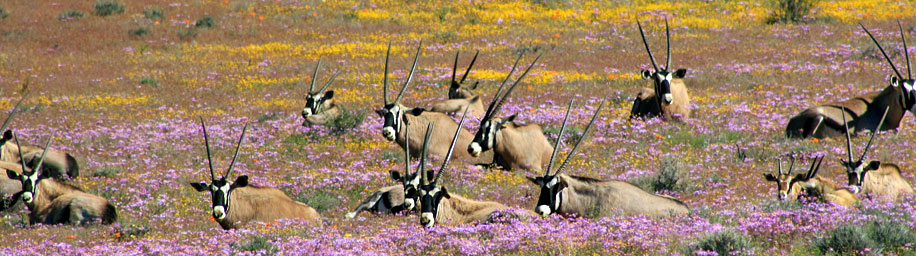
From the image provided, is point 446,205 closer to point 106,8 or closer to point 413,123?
point 413,123

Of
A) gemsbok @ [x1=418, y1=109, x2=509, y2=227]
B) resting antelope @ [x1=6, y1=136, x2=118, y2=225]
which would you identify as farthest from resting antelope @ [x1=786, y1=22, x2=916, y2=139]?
resting antelope @ [x1=6, y1=136, x2=118, y2=225]

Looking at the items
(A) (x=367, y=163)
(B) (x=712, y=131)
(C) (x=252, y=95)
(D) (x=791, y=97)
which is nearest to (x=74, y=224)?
(A) (x=367, y=163)

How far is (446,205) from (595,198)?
2003 mm

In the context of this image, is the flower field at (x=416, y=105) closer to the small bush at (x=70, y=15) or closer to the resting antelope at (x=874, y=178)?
the small bush at (x=70, y=15)

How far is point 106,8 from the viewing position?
4381 cm

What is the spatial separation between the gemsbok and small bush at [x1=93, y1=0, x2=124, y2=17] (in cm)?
3622

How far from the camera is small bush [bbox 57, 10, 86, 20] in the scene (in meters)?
41.9

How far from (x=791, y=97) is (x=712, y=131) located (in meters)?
5.85

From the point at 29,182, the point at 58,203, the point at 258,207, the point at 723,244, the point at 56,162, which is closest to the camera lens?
the point at 723,244

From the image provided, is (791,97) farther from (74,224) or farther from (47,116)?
(47,116)

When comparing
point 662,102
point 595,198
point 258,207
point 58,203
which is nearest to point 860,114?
point 662,102

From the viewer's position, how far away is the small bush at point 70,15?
41.9 m

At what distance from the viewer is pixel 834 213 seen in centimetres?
982

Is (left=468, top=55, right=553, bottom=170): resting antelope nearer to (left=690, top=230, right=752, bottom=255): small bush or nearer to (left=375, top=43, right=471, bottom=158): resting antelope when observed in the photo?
(left=375, top=43, right=471, bottom=158): resting antelope
